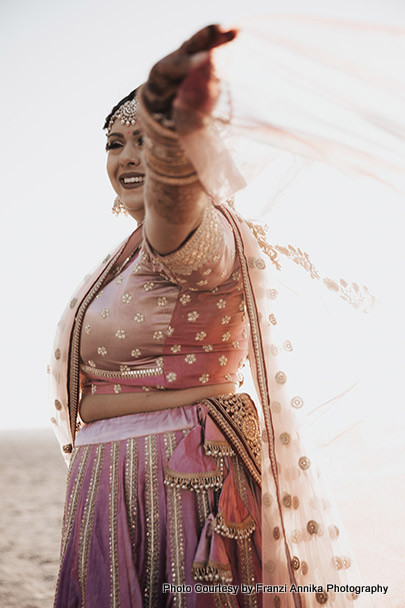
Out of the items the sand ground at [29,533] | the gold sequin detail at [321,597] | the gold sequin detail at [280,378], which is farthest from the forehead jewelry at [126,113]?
the sand ground at [29,533]

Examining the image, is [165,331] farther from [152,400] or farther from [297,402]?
[297,402]

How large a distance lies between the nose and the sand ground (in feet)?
17.1

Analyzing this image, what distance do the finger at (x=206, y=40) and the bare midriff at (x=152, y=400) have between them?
3.45 feet

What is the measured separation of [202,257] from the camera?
1.53 metres

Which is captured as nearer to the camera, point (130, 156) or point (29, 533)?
point (130, 156)

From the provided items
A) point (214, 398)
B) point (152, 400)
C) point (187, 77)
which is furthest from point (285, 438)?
point (187, 77)

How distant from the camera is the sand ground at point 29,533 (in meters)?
6.69

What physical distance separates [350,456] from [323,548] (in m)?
0.37

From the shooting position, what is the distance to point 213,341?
1.94 metres

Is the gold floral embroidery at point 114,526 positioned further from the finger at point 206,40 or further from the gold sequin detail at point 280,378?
the finger at point 206,40

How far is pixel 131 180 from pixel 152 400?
89cm

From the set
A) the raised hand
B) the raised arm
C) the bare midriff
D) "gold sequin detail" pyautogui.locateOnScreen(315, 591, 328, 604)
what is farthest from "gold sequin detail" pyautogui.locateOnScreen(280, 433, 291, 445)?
the raised hand

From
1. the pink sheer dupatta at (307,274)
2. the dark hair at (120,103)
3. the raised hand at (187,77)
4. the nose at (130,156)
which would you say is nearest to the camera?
the raised hand at (187,77)

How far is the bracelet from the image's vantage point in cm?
130
